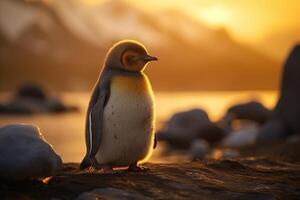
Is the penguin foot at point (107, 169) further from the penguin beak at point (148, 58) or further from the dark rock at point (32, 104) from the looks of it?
the dark rock at point (32, 104)

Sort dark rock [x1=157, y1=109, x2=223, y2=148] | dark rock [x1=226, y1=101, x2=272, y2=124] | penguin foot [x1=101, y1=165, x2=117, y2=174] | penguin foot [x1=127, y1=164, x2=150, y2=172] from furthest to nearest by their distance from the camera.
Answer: dark rock [x1=226, y1=101, x2=272, y2=124], dark rock [x1=157, y1=109, x2=223, y2=148], penguin foot [x1=127, y1=164, x2=150, y2=172], penguin foot [x1=101, y1=165, x2=117, y2=174]

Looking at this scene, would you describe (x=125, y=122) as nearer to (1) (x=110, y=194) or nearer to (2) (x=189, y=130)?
(1) (x=110, y=194)

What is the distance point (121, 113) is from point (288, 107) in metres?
14.4

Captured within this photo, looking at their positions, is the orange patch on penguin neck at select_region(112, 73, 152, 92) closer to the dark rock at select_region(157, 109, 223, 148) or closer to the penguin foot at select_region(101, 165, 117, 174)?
the penguin foot at select_region(101, 165, 117, 174)

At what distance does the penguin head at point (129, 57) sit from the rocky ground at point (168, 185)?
123 centimetres

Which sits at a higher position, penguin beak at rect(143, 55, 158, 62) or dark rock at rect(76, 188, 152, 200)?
penguin beak at rect(143, 55, 158, 62)

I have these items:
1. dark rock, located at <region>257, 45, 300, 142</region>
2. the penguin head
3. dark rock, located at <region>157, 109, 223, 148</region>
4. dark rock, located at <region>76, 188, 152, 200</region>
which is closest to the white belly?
the penguin head

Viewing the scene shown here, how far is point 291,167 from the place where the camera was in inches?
320

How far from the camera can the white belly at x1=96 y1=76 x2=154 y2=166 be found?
6.57 metres

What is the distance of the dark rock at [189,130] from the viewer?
92.0 feet

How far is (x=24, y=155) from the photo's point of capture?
556 cm

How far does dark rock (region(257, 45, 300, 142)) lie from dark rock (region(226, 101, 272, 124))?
14419mm

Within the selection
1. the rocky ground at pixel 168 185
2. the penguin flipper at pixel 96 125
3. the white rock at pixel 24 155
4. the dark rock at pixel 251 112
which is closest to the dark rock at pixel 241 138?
the dark rock at pixel 251 112

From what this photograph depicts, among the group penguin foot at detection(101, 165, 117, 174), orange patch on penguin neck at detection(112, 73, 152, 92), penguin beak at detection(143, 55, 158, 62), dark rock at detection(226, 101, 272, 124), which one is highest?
dark rock at detection(226, 101, 272, 124)
